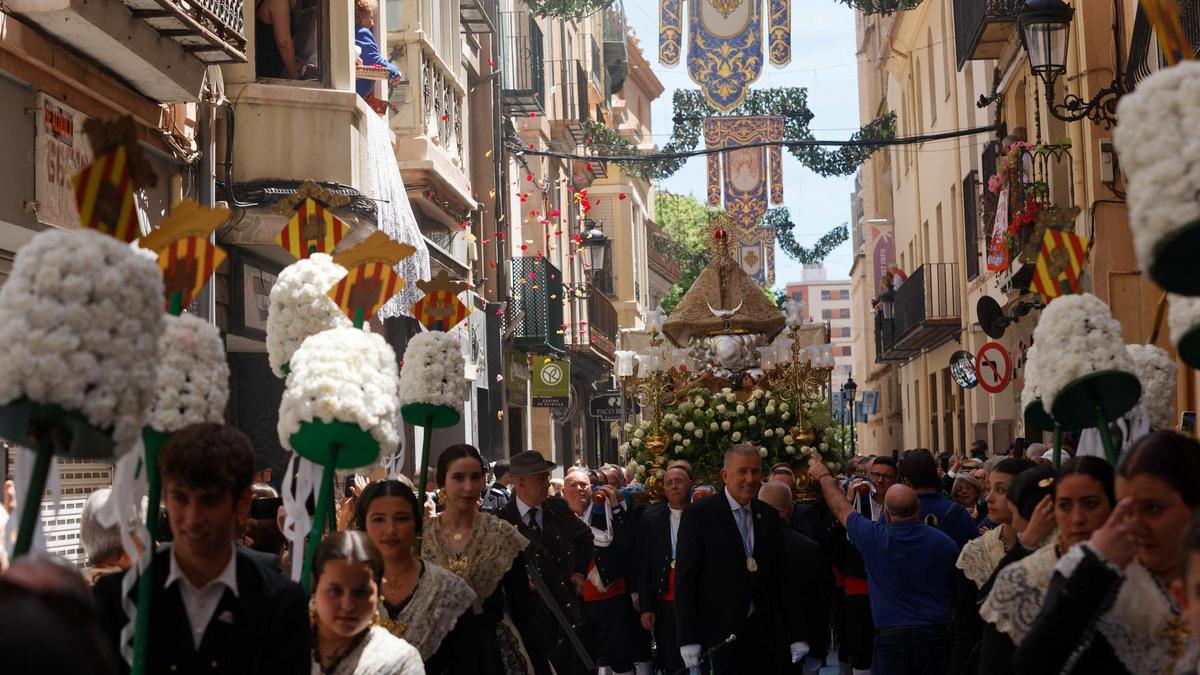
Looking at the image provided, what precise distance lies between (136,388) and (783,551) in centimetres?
717

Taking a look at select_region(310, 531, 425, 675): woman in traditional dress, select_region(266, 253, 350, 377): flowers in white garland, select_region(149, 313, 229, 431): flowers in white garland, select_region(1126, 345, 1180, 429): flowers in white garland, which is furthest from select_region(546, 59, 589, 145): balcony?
select_region(149, 313, 229, 431): flowers in white garland

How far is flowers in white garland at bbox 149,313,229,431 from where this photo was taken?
527 centimetres

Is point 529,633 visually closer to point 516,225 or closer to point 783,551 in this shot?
point 783,551

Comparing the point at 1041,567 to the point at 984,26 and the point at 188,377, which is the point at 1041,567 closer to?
the point at 188,377

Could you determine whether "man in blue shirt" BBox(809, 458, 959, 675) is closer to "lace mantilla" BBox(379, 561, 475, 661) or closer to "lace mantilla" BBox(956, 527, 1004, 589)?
"lace mantilla" BBox(956, 527, 1004, 589)

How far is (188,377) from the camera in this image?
5.32 meters

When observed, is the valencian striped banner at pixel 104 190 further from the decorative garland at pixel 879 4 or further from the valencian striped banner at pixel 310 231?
the decorative garland at pixel 879 4

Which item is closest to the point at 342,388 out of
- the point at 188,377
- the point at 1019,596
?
the point at 188,377

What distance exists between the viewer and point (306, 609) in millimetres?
4926

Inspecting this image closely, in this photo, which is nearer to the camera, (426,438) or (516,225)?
(426,438)

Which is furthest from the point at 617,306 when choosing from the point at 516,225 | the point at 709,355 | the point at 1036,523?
the point at 1036,523

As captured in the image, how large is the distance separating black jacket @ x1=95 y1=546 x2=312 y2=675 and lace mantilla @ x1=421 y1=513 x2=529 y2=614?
3.01 meters

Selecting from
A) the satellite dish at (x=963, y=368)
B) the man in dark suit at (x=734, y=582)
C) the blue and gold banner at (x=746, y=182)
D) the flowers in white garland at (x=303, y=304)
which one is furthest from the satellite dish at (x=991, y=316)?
the flowers in white garland at (x=303, y=304)

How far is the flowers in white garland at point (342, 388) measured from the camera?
5.80 metres
